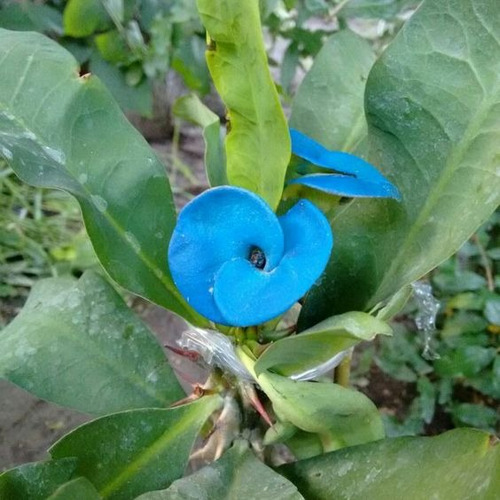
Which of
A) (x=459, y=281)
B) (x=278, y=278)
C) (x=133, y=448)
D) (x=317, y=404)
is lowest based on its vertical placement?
(x=459, y=281)

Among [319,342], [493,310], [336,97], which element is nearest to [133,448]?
[319,342]

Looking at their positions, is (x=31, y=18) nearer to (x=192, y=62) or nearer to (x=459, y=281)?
(x=192, y=62)

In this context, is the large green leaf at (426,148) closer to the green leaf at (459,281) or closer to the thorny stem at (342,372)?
the thorny stem at (342,372)

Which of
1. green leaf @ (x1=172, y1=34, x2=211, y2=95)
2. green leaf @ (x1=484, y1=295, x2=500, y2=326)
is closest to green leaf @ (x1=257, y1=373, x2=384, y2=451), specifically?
green leaf @ (x1=484, y1=295, x2=500, y2=326)

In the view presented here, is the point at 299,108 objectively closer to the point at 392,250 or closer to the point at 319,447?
the point at 392,250

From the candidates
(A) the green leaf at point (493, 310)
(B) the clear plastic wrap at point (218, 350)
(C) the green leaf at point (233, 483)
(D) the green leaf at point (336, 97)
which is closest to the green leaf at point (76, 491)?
(C) the green leaf at point (233, 483)

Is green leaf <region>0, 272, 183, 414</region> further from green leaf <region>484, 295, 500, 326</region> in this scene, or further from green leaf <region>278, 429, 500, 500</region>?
green leaf <region>484, 295, 500, 326</region>

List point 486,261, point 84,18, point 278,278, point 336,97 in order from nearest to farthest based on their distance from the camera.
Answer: point 278,278 → point 336,97 → point 84,18 → point 486,261
